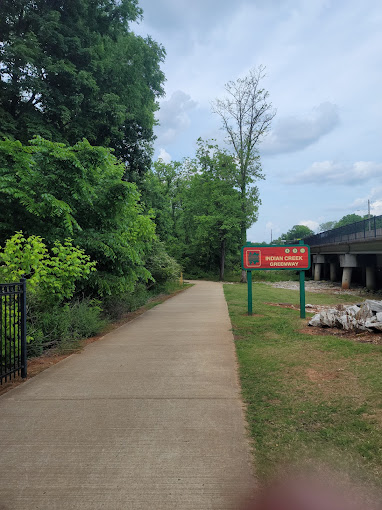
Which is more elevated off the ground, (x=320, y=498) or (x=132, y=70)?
(x=132, y=70)

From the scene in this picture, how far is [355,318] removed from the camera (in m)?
8.30

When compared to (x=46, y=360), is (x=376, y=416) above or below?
above

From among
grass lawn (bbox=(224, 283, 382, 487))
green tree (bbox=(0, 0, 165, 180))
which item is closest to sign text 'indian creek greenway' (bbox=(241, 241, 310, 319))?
Answer: grass lawn (bbox=(224, 283, 382, 487))

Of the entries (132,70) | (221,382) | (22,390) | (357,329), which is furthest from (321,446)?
(132,70)

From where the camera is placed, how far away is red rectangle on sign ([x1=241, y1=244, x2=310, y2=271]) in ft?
35.6

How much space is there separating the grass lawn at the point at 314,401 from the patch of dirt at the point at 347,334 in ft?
1.15

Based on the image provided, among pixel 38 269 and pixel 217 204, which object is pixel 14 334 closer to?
pixel 38 269

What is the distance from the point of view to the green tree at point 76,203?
8281mm

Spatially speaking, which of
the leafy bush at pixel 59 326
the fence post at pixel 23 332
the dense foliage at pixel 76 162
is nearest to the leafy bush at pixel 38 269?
the dense foliage at pixel 76 162

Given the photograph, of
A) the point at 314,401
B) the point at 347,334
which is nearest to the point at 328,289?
the point at 347,334

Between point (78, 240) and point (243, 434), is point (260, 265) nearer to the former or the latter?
point (78, 240)

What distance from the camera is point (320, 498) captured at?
2514 mm

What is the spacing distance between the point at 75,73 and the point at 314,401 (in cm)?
1510

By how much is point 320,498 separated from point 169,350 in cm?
461
